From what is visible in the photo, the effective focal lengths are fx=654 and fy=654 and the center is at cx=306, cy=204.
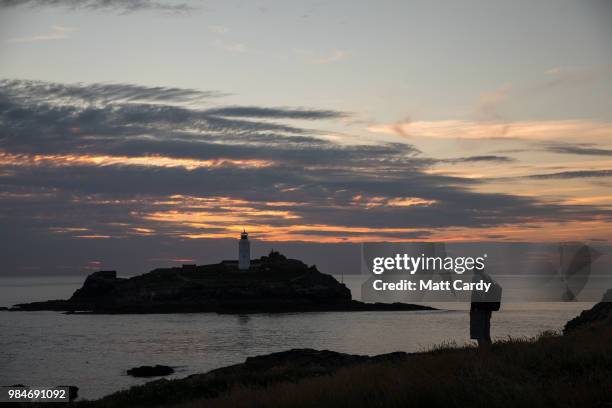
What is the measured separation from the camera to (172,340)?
6219 centimetres

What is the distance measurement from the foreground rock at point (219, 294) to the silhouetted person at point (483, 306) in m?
92.6

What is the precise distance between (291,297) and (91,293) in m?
40.1

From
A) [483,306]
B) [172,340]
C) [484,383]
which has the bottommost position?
[172,340]

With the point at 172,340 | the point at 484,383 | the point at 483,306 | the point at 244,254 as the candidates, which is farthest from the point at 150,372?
the point at 244,254

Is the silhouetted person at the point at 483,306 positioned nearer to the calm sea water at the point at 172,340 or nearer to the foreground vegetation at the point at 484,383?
the foreground vegetation at the point at 484,383

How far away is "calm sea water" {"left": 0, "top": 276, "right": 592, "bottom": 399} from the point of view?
41594 mm

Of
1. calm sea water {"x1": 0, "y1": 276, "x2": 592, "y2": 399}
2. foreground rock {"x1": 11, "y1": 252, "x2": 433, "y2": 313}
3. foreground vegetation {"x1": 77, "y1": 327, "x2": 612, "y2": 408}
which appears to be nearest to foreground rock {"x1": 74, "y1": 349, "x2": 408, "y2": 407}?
foreground vegetation {"x1": 77, "y1": 327, "x2": 612, "y2": 408}

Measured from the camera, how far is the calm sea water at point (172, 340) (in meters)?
41.6

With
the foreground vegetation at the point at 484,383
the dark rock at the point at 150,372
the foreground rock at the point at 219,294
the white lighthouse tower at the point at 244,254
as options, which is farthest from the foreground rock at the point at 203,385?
the white lighthouse tower at the point at 244,254

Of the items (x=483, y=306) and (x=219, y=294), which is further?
(x=219, y=294)

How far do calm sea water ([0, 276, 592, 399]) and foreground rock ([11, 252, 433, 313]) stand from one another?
1131cm

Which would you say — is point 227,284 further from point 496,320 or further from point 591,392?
point 591,392

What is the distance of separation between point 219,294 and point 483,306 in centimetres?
10044

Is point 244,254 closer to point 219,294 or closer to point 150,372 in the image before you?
point 219,294
